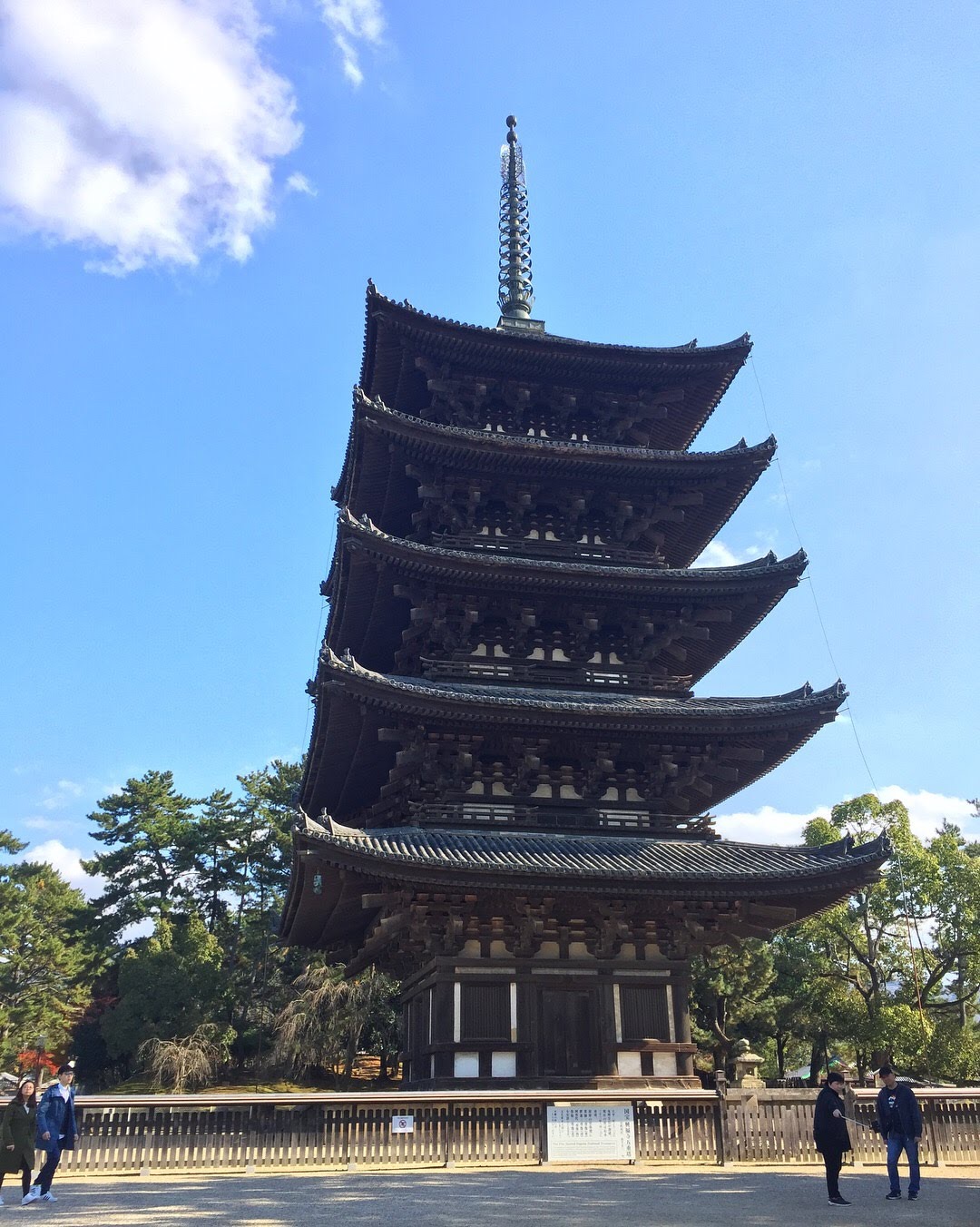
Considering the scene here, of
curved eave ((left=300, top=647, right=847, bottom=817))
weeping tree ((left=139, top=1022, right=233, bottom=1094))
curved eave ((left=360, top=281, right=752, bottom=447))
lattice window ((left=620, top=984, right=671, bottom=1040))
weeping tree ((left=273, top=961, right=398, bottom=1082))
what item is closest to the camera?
lattice window ((left=620, top=984, right=671, bottom=1040))

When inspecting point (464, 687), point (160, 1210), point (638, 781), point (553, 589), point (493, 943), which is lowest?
point (160, 1210)

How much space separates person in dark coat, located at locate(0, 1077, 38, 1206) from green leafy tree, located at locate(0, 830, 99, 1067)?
164 ft

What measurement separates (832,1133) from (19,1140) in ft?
35.7

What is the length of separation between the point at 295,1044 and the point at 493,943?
112 ft

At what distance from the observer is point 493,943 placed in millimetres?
19938

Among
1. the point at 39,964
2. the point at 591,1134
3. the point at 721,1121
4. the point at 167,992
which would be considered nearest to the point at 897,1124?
the point at 721,1121

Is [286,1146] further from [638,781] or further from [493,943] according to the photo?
[638,781]

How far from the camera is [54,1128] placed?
1349 cm

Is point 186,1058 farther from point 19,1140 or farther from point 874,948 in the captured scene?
point 19,1140

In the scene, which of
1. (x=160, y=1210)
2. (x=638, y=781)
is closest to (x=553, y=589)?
(x=638, y=781)

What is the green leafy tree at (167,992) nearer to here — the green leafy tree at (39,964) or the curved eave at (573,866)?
the green leafy tree at (39,964)

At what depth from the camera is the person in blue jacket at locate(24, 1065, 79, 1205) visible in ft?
43.1

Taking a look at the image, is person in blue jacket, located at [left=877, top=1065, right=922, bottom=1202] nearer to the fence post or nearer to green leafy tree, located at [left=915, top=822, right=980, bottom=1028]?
the fence post

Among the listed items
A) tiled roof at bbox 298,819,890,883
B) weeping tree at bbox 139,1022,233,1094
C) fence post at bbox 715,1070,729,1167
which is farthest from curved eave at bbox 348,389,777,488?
weeping tree at bbox 139,1022,233,1094
